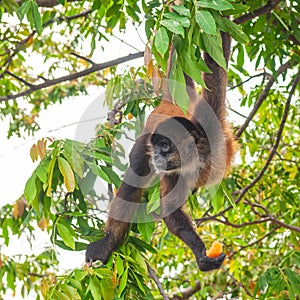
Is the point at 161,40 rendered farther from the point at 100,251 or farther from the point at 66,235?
the point at 100,251

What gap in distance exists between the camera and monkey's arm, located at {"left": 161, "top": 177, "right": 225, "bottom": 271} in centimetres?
376

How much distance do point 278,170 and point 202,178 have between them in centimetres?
268

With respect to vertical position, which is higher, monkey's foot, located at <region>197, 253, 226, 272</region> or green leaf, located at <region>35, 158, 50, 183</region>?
green leaf, located at <region>35, 158, 50, 183</region>

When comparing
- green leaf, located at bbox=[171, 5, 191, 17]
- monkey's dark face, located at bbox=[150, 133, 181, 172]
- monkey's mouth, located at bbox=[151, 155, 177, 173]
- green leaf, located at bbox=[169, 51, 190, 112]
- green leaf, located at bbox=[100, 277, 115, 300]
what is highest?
monkey's dark face, located at bbox=[150, 133, 181, 172]

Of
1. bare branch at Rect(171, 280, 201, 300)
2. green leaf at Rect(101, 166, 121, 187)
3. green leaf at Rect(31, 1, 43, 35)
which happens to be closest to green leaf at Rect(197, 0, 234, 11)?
green leaf at Rect(101, 166, 121, 187)

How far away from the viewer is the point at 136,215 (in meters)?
3.59

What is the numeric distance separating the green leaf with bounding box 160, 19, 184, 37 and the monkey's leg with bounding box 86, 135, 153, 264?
4.68 ft

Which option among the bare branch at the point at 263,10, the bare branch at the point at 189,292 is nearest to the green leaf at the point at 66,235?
the bare branch at the point at 263,10

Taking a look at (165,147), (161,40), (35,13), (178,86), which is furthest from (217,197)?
(35,13)

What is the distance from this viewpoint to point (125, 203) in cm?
361

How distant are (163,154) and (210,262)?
673mm

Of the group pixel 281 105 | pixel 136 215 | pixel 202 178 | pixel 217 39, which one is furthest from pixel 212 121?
pixel 281 105

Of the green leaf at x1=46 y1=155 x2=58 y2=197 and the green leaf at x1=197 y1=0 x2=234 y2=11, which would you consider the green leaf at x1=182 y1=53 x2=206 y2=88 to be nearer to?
the green leaf at x1=197 y1=0 x2=234 y2=11

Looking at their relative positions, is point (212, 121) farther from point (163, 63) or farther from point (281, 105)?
point (281, 105)
